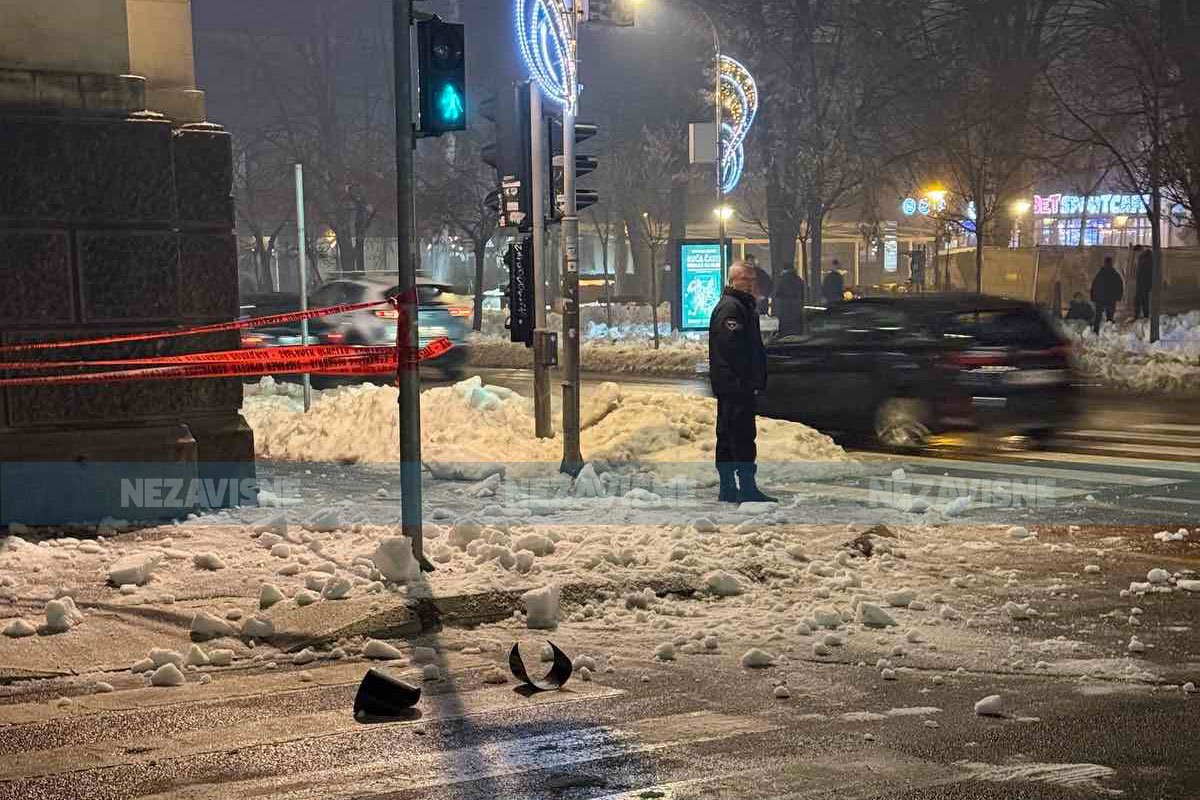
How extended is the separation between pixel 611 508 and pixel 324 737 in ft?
16.6

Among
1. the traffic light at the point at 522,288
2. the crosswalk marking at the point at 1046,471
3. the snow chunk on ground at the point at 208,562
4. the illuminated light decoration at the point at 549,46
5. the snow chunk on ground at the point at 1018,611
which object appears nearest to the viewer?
the snow chunk on ground at the point at 1018,611

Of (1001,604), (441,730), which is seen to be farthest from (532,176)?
(441,730)

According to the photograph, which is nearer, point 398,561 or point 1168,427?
point 398,561

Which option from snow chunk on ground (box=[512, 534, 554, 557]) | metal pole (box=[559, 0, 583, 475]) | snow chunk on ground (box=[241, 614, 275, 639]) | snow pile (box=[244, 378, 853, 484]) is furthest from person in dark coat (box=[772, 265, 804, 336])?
snow chunk on ground (box=[241, 614, 275, 639])

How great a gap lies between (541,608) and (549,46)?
707cm

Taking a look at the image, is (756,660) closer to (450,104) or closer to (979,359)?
(450,104)

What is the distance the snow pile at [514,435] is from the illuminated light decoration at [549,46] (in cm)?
313

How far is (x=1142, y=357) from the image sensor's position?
2527 cm

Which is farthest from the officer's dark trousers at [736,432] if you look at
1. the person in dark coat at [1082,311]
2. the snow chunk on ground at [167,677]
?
the person in dark coat at [1082,311]

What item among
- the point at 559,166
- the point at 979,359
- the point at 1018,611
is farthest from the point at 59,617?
the point at 979,359

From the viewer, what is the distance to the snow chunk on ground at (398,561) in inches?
323

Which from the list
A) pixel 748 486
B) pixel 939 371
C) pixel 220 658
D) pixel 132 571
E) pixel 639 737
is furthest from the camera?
pixel 939 371

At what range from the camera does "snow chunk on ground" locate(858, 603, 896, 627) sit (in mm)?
7707

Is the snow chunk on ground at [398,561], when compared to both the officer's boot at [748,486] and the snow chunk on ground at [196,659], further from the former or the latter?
the officer's boot at [748,486]
